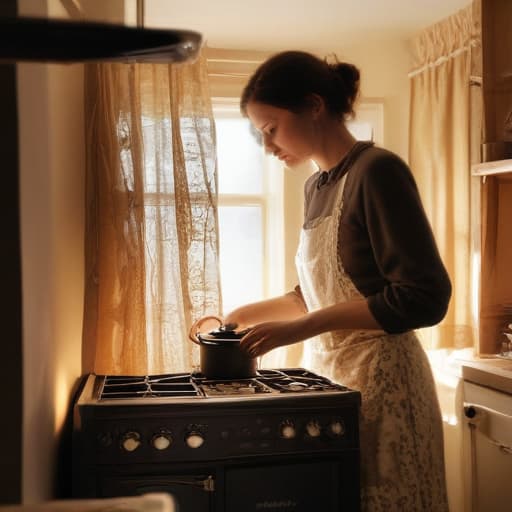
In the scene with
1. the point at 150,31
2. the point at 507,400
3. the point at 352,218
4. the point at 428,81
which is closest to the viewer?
the point at 150,31

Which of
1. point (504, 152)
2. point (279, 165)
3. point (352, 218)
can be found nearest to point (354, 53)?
point (279, 165)

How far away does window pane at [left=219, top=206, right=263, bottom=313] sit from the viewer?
290cm

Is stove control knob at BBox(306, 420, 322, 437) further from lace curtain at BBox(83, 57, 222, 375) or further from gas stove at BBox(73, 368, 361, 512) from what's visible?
lace curtain at BBox(83, 57, 222, 375)

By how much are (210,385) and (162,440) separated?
0.26 m

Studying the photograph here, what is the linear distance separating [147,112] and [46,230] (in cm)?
103

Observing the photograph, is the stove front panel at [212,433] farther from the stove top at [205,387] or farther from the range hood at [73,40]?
the range hood at [73,40]

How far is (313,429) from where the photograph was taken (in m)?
1.44

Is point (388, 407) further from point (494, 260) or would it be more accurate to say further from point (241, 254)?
point (241, 254)

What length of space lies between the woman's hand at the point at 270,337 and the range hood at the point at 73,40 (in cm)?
111

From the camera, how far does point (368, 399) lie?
4.94ft

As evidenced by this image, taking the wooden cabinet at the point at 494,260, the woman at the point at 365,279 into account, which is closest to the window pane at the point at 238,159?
the wooden cabinet at the point at 494,260

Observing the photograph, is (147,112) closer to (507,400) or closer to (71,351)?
(71,351)

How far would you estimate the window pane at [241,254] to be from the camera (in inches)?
114

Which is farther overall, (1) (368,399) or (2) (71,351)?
(2) (71,351)
